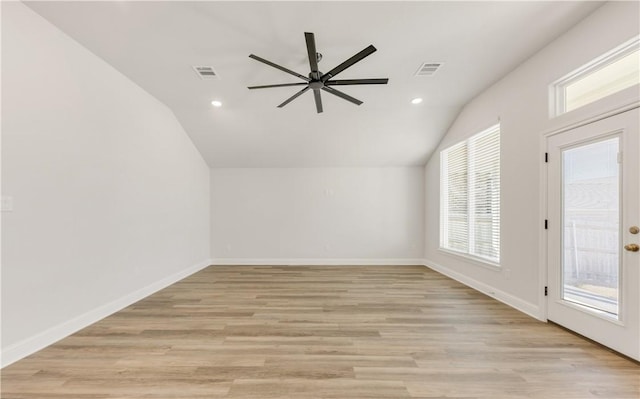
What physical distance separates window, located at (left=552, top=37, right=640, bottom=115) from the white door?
0.99 feet

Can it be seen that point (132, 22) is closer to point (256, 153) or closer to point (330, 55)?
point (330, 55)

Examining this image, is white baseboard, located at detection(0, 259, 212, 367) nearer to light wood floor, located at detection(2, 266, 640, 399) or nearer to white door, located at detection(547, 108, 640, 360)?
light wood floor, located at detection(2, 266, 640, 399)

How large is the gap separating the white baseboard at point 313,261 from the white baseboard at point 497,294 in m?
0.94

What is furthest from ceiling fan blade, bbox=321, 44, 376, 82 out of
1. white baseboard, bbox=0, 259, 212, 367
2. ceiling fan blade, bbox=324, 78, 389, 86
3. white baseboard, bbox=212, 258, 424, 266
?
white baseboard, bbox=212, 258, 424, 266

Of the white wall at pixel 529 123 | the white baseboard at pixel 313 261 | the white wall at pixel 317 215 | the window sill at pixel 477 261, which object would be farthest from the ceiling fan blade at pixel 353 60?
the white baseboard at pixel 313 261

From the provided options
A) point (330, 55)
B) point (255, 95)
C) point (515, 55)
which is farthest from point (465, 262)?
point (255, 95)

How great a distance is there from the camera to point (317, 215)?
5.82 meters

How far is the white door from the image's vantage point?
2.01 m

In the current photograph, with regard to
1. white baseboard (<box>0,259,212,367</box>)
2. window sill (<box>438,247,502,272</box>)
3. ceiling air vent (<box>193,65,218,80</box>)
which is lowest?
white baseboard (<box>0,259,212,367</box>)

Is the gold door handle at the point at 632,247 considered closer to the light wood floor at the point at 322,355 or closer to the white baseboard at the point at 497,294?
the light wood floor at the point at 322,355

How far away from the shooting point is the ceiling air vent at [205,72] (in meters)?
3.02

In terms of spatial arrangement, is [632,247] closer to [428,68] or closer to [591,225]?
[591,225]

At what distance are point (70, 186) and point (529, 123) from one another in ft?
16.9

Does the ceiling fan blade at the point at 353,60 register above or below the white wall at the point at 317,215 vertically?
above
